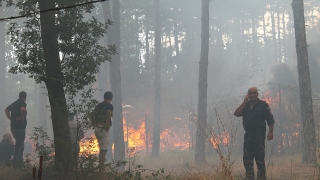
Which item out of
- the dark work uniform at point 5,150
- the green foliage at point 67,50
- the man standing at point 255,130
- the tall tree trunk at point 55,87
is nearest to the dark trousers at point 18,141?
the dark work uniform at point 5,150

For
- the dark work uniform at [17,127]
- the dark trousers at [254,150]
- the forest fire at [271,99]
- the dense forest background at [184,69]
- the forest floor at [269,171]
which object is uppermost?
the dense forest background at [184,69]

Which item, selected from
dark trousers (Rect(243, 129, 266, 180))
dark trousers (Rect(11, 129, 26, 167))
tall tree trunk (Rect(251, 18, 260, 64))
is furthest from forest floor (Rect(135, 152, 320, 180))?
tall tree trunk (Rect(251, 18, 260, 64))

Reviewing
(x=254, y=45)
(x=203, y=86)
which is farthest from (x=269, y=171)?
(x=254, y=45)

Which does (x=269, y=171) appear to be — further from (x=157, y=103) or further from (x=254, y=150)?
(x=157, y=103)

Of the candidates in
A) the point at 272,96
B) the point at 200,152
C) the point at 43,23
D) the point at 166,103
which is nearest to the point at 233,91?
the point at 166,103

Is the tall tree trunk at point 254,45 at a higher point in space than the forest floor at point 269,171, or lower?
higher

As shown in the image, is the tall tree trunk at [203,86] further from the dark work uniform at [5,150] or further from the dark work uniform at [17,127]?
the dark work uniform at [17,127]

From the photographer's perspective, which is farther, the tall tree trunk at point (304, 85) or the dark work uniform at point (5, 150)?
the tall tree trunk at point (304, 85)

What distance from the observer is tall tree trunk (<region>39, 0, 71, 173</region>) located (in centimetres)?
766

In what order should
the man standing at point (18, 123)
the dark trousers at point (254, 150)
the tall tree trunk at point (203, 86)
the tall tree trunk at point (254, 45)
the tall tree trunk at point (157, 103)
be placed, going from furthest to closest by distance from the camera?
the tall tree trunk at point (254, 45)
the tall tree trunk at point (157, 103)
the tall tree trunk at point (203, 86)
the man standing at point (18, 123)
the dark trousers at point (254, 150)

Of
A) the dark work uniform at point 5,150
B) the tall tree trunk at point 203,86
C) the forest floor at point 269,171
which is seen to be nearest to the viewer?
the forest floor at point 269,171

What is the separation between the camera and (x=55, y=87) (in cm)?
808

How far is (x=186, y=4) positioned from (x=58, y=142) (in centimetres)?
4465

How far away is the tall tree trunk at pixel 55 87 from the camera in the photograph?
7.66m
